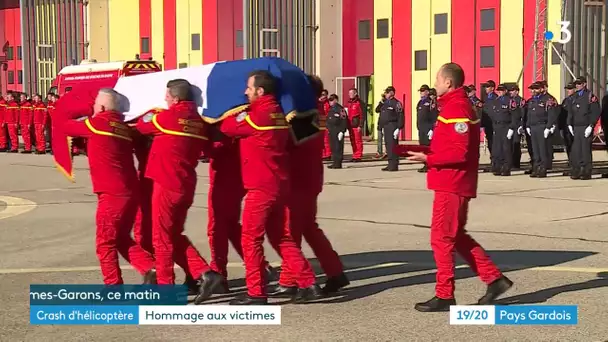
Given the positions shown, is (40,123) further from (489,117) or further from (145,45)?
(489,117)

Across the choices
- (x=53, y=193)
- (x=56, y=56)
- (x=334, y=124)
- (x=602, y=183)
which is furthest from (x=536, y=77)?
(x=56, y=56)

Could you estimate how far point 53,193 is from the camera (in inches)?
615

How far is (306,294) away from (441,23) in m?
26.0

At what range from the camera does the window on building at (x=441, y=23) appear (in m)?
32.1

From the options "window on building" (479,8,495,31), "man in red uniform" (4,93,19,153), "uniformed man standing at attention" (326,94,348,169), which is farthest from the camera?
"window on building" (479,8,495,31)

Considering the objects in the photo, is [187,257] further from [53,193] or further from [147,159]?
[53,193]

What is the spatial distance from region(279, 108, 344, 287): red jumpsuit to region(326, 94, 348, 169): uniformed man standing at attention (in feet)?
43.9

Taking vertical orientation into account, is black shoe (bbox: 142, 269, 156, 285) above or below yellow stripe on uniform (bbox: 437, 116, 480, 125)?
below

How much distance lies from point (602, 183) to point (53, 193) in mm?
9324

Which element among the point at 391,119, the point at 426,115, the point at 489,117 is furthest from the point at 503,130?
the point at 391,119

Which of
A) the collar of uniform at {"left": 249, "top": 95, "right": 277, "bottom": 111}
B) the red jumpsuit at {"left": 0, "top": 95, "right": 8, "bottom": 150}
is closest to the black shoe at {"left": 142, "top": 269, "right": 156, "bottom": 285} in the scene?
the collar of uniform at {"left": 249, "top": 95, "right": 277, "bottom": 111}

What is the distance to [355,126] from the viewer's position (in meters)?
23.0

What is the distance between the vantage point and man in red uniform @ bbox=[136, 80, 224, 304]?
6910 millimetres

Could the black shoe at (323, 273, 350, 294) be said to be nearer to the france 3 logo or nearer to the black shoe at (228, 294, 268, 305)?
the black shoe at (228, 294, 268, 305)
